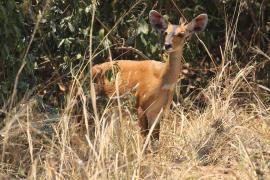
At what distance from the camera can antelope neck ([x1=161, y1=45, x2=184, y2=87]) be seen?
21.1 feet

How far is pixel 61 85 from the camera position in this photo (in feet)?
21.2

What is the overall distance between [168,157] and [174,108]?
1922 mm

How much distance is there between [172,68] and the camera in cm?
648

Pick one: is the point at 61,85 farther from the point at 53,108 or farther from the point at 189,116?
the point at 189,116

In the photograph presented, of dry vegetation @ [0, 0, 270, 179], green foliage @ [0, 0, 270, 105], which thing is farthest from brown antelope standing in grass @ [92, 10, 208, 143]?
green foliage @ [0, 0, 270, 105]

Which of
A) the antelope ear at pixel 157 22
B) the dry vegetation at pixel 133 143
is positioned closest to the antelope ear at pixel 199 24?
the antelope ear at pixel 157 22

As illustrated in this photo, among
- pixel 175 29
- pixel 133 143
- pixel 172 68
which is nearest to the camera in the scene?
pixel 133 143

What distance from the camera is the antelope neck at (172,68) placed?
21.1ft

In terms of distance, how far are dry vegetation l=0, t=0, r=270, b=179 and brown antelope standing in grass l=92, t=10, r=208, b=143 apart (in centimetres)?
24

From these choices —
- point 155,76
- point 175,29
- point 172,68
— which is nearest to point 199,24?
point 175,29

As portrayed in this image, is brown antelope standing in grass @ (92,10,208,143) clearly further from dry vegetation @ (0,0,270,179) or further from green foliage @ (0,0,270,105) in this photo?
green foliage @ (0,0,270,105)

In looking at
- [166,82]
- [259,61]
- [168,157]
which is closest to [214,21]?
[259,61]

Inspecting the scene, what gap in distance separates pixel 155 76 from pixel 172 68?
281mm

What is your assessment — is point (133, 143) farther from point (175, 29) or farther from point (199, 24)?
point (199, 24)
